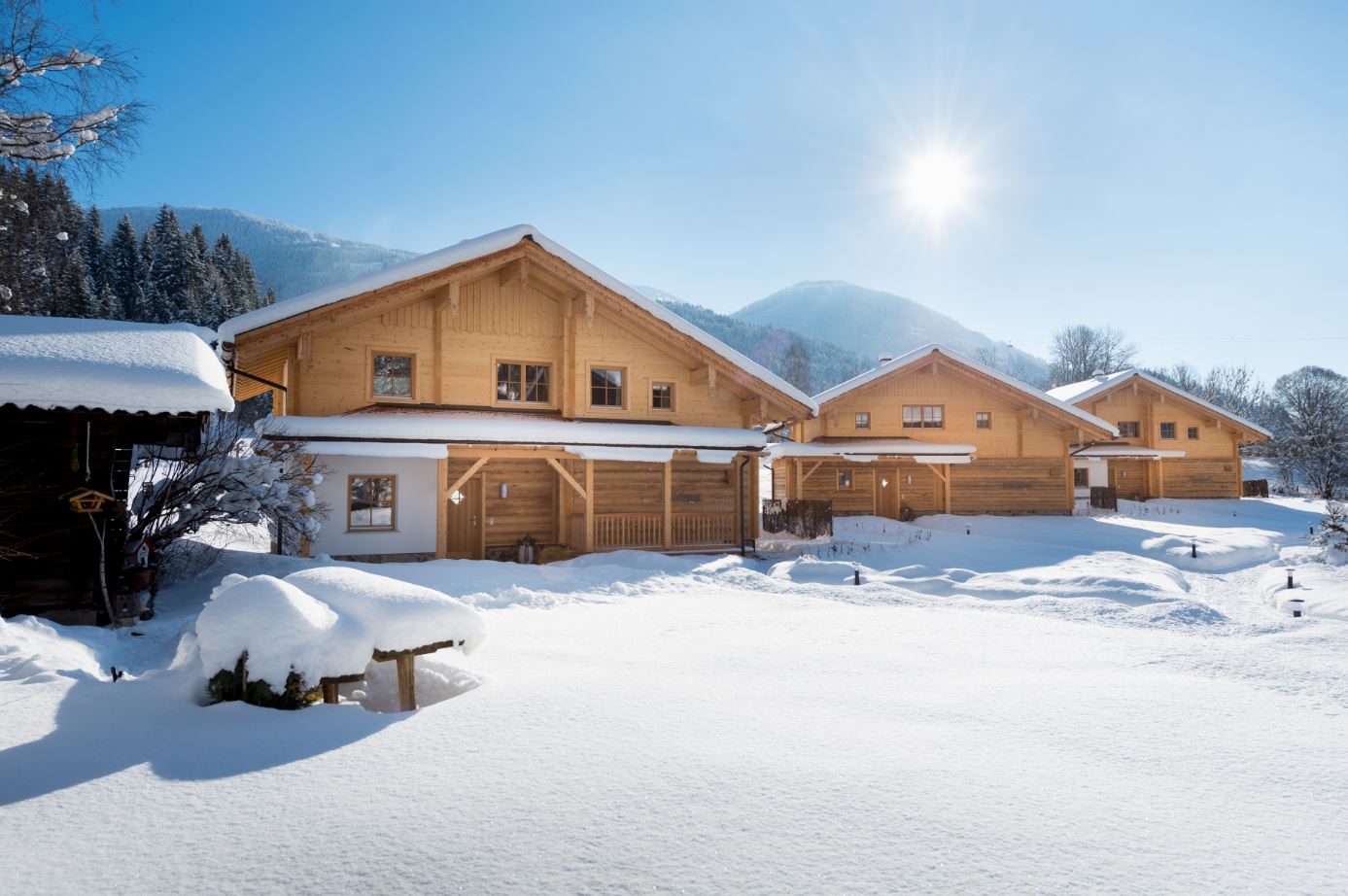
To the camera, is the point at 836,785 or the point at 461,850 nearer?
the point at 461,850

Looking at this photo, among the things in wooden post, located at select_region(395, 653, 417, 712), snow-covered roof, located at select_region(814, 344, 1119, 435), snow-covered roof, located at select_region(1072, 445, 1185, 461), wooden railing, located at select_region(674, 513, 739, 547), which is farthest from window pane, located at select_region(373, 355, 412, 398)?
snow-covered roof, located at select_region(1072, 445, 1185, 461)

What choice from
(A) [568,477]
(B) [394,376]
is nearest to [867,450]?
(A) [568,477]

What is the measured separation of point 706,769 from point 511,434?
11397 mm

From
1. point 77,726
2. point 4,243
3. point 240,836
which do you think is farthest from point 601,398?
point 4,243

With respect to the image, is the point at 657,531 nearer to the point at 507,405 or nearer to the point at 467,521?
the point at 467,521

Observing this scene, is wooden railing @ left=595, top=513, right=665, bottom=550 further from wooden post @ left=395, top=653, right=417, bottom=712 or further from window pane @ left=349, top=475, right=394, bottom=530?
wooden post @ left=395, top=653, right=417, bottom=712

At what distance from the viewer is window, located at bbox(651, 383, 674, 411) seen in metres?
17.7

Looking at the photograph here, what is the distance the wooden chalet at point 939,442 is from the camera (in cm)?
2589

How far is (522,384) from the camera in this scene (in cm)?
1659

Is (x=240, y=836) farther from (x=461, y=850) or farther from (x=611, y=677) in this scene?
(x=611, y=677)

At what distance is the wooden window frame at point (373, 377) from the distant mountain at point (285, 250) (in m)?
149

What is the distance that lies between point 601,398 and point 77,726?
13.2 m

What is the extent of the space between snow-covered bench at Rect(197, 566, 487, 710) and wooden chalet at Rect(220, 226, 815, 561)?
8.44 meters

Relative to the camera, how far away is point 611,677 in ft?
19.2
